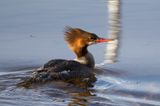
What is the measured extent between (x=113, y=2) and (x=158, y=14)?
123 centimetres

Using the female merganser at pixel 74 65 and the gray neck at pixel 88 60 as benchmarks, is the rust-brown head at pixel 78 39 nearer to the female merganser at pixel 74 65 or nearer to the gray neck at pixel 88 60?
the female merganser at pixel 74 65

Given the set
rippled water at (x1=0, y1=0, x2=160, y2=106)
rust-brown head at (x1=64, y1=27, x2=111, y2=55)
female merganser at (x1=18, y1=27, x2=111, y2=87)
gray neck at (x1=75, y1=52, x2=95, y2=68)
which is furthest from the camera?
rust-brown head at (x1=64, y1=27, x2=111, y2=55)

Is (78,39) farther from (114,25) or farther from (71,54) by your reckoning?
(114,25)

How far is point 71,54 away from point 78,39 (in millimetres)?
304

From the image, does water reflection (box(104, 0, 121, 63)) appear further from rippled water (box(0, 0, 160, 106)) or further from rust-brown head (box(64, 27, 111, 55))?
rust-brown head (box(64, 27, 111, 55))

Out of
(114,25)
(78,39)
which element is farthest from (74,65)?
(114,25)

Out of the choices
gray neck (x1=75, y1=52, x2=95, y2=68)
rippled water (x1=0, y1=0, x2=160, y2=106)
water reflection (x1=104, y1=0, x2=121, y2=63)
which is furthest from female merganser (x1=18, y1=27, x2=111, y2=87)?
water reflection (x1=104, y1=0, x2=121, y2=63)

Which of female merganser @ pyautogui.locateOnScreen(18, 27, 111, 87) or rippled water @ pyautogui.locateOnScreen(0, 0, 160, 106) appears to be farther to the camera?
female merganser @ pyautogui.locateOnScreen(18, 27, 111, 87)

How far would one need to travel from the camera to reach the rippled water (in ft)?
27.4

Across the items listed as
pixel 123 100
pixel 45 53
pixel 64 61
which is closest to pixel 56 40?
pixel 45 53

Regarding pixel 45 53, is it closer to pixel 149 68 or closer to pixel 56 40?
pixel 56 40

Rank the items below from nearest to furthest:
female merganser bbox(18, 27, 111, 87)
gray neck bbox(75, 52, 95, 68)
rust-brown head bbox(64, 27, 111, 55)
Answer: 1. female merganser bbox(18, 27, 111, 87)
2. gray neck bbox(75, 52, 95, 68)
3. rust-brown head bbox(64, 27, 111, 55)

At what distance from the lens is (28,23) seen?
11.2 m

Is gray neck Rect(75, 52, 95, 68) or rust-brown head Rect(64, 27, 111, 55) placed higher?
rust-brown head Rect(64, 27, 111, 55)
